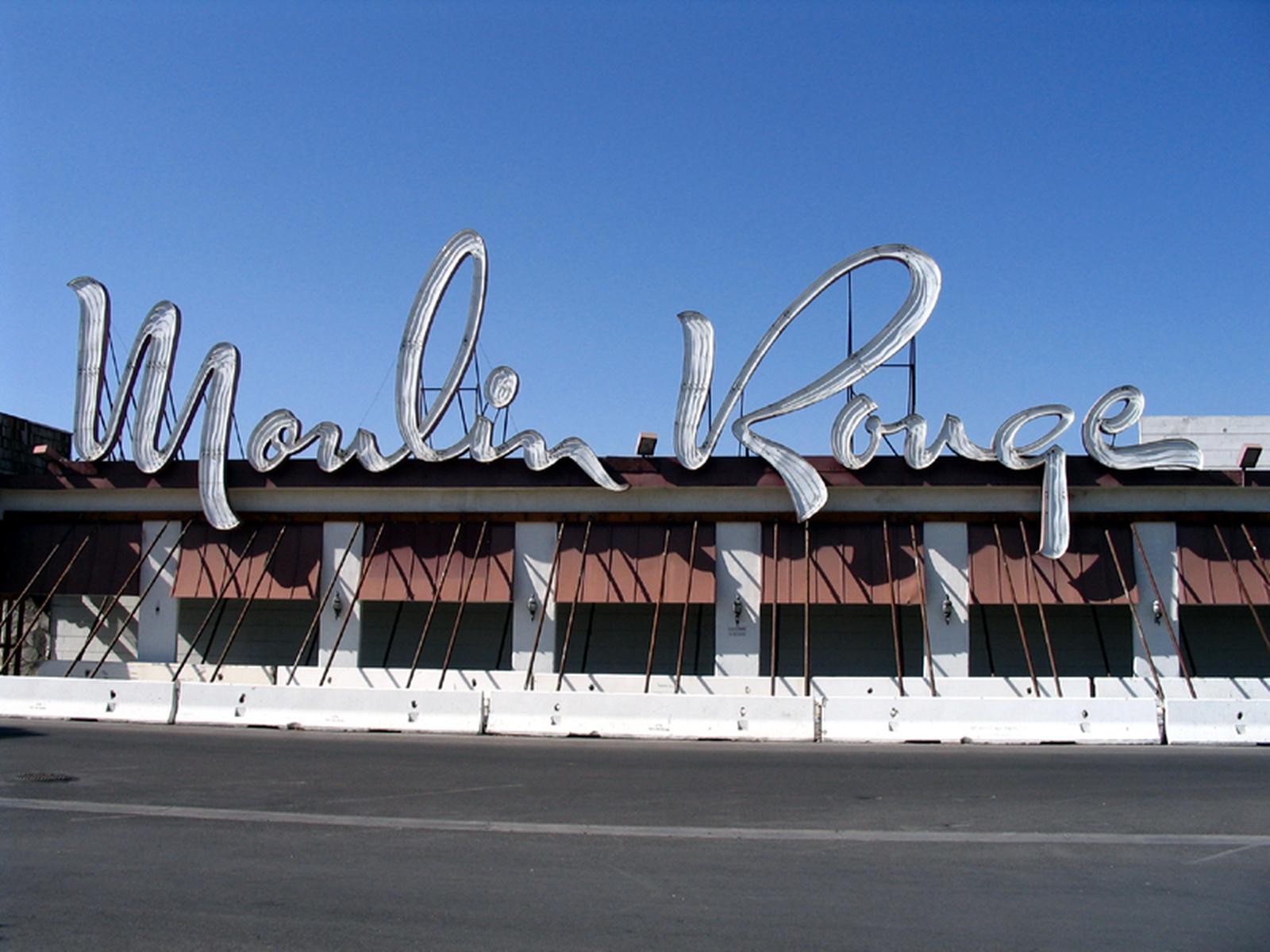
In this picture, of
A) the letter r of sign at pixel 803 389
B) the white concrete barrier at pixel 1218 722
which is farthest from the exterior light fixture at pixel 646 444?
the white concrete barrier at pixel 1218 722

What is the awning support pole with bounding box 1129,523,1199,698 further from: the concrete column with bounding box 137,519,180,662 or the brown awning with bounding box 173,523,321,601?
the concrete column with bounding box 137,519,180,662

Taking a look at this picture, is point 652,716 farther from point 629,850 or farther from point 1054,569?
point 1054,569

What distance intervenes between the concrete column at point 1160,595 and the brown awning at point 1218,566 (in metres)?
0.20

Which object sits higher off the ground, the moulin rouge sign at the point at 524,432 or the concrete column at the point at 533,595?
the moulin rouge sign at the point at 524,432

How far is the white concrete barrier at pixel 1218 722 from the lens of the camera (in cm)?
2108

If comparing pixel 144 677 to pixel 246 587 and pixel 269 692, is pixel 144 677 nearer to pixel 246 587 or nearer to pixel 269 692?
pixel 246 587

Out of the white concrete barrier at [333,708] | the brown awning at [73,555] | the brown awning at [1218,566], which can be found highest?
the brown awning at [1218,566]

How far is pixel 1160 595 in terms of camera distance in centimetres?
2778

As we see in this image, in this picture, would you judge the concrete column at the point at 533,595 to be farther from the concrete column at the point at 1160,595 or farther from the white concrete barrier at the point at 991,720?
the concrete column at the point at 1160,595

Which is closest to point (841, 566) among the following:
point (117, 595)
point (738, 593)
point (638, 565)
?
point (738, 593)

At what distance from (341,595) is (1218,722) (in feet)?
67.0

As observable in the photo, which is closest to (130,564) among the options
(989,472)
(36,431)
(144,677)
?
(144,677)

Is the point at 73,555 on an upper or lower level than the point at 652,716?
upper

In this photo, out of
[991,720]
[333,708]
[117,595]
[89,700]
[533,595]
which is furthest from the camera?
[117,595]
